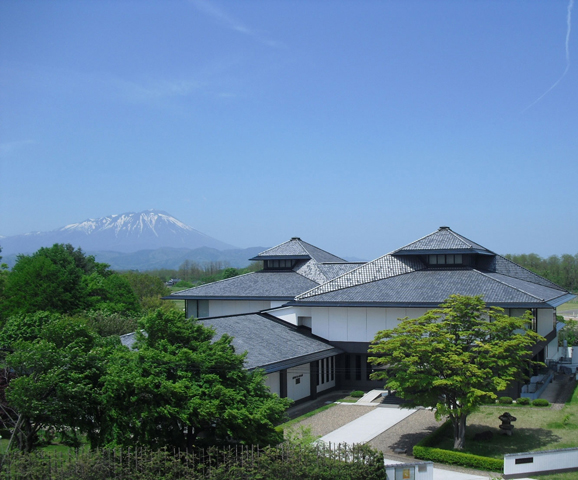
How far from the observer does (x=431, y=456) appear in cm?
2453

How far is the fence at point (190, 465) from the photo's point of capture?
18.0m

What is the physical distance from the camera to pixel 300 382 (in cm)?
3722

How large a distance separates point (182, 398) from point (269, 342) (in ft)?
55.1

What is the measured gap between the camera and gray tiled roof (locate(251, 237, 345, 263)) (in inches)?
2135

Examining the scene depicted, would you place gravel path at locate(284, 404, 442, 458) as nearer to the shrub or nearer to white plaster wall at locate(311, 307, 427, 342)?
the shrub

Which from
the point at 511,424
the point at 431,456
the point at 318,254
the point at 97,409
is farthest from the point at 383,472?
the point at 318,254

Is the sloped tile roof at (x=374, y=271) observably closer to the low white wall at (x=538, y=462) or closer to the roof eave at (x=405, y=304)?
the roof eave at (x=405, y=304)

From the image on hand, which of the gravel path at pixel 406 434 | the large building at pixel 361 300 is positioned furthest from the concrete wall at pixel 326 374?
the gravel path at pixel 406 434

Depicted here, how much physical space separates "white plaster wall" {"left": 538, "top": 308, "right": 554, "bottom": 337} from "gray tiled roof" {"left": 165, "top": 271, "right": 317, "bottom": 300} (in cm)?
1783

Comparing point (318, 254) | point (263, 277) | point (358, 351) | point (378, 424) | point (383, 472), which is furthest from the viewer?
point (318, 254)

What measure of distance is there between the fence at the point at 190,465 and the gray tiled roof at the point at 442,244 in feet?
89.0

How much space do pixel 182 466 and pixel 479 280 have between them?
93.8ft

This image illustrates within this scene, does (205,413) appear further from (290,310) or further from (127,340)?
(290,310)

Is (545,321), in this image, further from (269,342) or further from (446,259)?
(269,342)
